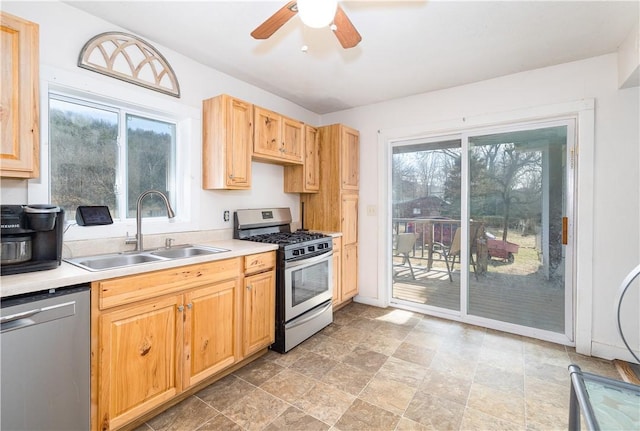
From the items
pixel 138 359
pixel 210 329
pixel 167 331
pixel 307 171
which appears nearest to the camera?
pixel 138 359

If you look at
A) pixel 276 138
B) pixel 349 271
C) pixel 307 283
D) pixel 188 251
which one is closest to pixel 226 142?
pixel 276 138

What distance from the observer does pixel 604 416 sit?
93 cm

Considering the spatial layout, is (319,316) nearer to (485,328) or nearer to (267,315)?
(267,315)

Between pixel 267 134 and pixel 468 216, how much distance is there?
232 centimetres

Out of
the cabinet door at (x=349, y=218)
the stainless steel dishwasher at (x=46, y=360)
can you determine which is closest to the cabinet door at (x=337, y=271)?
the cabinet door at (x=349, y=218)

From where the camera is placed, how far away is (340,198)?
11.5 ft

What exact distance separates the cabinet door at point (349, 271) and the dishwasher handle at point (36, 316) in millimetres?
2618

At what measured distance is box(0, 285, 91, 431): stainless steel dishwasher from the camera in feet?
4.02

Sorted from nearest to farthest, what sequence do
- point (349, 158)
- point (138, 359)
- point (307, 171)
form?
point (138, 359) → point (307, 171) → point (349, 158)

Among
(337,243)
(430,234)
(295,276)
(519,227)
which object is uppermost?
(519,227)

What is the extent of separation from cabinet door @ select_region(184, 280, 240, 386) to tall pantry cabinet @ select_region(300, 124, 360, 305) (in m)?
1.48

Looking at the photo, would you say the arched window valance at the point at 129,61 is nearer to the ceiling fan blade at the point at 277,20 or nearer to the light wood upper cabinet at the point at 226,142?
the light wood upper cabinet at the point at 226,142

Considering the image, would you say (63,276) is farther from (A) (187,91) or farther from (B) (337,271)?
(B) (337,271)

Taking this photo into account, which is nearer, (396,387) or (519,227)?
(396,387)
